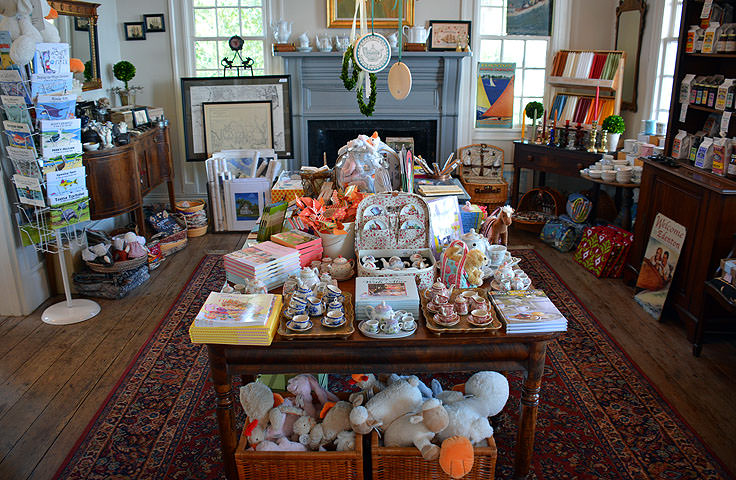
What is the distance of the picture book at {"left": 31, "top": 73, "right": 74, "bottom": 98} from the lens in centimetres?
390

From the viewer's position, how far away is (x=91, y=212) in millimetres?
4711

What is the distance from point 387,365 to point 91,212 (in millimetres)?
3334

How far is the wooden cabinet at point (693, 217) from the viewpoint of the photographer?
11.9ft

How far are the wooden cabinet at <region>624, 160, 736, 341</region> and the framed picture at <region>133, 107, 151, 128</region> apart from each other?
4412mm

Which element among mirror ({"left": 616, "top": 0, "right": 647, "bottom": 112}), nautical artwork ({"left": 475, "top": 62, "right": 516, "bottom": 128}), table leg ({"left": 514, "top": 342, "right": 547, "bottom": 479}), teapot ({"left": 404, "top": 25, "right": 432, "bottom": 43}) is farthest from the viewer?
nautical artwork ({"left": 475, "top": 62, "right": 516, "bottom": 128})

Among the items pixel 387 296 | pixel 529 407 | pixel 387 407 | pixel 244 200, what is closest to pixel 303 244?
pixel 387 296

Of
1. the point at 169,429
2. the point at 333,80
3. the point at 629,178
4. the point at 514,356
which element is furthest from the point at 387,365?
the point at 333,80

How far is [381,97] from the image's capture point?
21.8 ft

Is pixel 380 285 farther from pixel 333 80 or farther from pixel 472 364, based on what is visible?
pixel 333 80

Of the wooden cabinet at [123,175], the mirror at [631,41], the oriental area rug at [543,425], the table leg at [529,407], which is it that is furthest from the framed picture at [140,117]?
the mirror at [631,41]

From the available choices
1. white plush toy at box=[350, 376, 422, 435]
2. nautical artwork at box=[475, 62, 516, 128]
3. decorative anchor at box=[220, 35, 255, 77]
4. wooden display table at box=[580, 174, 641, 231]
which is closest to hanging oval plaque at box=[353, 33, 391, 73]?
white plush toy at box=[350, 376, 422, 435]

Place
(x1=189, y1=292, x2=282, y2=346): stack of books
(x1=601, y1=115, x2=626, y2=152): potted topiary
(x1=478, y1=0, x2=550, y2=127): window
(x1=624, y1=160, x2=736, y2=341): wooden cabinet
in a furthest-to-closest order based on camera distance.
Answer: (x1=478, y1=0, x2=550, y2=127): window < (x1=601, y1=115, x2=626, y2=152): potted topiary < (x1=624, y1=160, x2=736, y2=341): wooden cabinet < (x1=189, y1=292, x2=282, y2=346): stack of books

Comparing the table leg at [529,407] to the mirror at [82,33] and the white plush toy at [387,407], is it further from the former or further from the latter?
the mirror at [82,33]

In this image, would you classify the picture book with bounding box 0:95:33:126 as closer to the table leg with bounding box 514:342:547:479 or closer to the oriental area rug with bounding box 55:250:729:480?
the oriental area rug with bounding box 55:250:729:480
